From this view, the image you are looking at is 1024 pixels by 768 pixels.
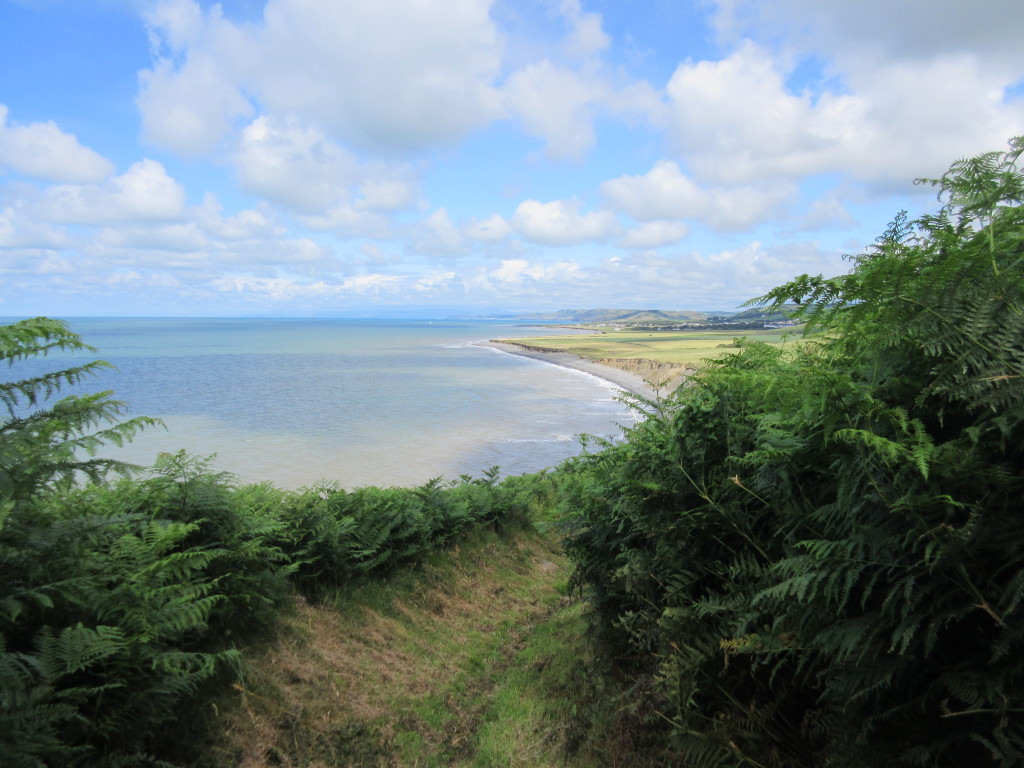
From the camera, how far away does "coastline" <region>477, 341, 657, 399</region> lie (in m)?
64.2

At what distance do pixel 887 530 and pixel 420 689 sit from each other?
5943 mm

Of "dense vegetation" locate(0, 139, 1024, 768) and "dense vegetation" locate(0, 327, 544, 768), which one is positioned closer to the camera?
"dense vegetation" locate(0, 139, 1024, 768)

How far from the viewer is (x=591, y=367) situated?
3541 inches

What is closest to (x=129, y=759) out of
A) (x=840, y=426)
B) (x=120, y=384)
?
(x=840, y=426)

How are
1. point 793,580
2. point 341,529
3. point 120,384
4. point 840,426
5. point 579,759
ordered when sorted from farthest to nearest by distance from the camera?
point 120,384, point 341,529, point 579,759, point 840,426, point 793,580

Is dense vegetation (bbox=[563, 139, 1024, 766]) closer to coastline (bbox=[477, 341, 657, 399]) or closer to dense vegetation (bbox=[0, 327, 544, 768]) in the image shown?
dense vegetation (bbox=[0, 327, 544, 768])

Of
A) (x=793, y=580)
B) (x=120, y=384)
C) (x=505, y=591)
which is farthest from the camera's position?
(x=120, y=384)

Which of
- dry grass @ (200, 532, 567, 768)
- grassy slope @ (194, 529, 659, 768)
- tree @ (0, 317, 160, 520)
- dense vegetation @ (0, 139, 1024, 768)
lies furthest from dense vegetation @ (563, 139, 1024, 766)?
tree @ (0, 317, 160, 520)

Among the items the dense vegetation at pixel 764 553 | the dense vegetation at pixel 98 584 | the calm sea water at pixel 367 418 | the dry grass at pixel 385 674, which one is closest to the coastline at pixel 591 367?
the calm sea water at pixel 367 418

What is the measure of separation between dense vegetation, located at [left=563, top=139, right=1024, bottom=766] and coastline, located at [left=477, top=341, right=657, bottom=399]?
44014 millimetres

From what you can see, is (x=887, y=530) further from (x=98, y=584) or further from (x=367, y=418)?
(x=367, y=418)

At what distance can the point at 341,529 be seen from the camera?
324 inches

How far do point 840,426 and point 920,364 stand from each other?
16.5 inches

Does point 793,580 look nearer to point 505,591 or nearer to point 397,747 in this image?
point 397,747
